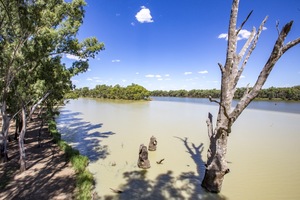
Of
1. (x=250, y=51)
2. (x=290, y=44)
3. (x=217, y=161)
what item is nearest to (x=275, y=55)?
(x=290, y=44)

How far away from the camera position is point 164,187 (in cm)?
1001

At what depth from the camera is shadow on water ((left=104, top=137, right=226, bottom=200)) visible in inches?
358

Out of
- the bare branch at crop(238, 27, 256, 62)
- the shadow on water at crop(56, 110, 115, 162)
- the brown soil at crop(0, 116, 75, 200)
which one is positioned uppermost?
the bare branch at crop(238, 27, 256, 62)

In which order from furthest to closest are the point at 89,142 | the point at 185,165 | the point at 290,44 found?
the point at 89,142, the point at 185,165, the point at 290,44

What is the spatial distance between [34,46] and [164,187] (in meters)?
9.21

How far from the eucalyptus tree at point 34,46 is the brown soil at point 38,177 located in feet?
5.81

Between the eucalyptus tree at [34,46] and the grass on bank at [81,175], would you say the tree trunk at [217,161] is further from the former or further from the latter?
the eucalyptus tree at [34,46]

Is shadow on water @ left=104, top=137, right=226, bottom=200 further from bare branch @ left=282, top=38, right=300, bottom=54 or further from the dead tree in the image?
bare branch @ left=282, top=38, right=300, bottom=54

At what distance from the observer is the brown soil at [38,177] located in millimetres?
8578

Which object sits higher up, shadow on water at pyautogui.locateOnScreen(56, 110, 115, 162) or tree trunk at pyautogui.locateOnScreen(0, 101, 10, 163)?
tree trunk at pyautogui.locateOnScreen(0, 101, 10, 163)

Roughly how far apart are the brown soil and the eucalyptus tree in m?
1.77

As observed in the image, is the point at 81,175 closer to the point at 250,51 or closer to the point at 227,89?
the point at 227,89

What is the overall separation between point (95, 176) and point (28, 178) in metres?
3.21

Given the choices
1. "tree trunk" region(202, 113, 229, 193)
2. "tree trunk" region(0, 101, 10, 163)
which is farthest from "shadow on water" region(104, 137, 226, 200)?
"tree trunk" region(0, 101, 10, 163)
